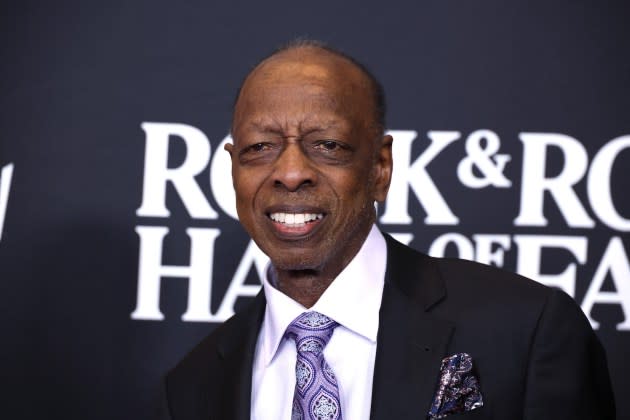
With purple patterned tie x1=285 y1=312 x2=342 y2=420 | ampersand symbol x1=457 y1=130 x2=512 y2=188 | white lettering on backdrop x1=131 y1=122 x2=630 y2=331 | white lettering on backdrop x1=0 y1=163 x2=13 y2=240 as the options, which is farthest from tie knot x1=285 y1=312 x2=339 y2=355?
white lettering on backdrop x1=0 y1=163 x2=13 y2=240

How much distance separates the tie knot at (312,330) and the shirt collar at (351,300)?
0.05ft

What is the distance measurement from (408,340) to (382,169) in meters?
0.35

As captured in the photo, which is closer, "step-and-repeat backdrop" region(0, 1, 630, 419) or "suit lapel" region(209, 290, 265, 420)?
"suit lapel" region(209, 290, 265, 420)

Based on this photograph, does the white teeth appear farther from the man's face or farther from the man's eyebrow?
the man's eyebrow

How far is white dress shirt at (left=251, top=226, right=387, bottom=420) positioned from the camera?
62.7 inches

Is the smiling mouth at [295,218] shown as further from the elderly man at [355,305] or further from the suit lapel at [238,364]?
the suit lapel at [238,364]

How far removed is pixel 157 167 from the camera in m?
2.85

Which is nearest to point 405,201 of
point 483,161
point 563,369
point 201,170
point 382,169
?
point 483,161

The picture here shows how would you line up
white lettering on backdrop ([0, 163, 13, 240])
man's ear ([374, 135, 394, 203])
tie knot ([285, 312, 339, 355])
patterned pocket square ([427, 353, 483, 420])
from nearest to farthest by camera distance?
1. patterned pocket square ([427, 353, 483, 420])
2. tie knot ([285, 312, 339, 355])
3. man's ear ([374, 135, 394, 203])
4. white lettering on backdrop ([0, 163, 13, 240])

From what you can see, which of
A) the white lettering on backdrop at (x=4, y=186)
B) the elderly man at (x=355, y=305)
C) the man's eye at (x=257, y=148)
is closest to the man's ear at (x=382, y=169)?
the elderly man at (x=355, y=305)

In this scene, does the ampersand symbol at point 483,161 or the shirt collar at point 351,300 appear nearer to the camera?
the shirt collar at point 351,300

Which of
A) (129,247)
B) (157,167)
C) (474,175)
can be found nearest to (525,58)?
(474,175)

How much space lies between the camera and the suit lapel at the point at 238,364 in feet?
5.35

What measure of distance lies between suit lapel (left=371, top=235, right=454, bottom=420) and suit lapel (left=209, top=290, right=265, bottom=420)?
27 cm
